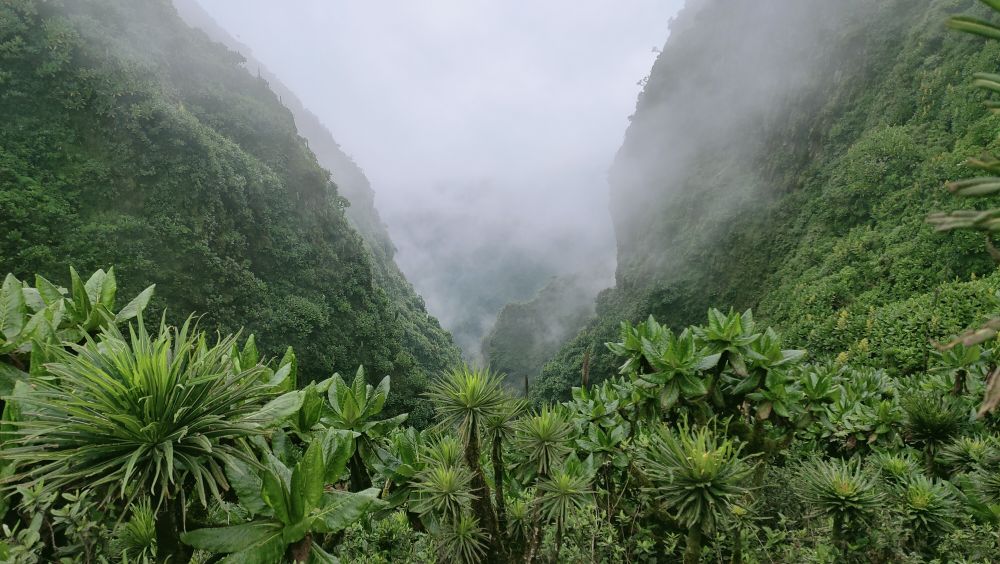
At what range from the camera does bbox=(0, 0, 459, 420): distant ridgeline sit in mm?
21219

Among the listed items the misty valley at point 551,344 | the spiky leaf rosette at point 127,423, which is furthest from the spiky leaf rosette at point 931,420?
the spiky leaf rosette at point 127,423

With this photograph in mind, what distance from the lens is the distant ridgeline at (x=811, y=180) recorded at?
551 inches

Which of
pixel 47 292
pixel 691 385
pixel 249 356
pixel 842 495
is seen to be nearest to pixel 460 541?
pixel 249 356

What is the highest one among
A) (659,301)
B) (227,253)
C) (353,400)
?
(659,301)

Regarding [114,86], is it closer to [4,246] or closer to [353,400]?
[4,246]

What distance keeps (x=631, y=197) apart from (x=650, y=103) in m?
13.8

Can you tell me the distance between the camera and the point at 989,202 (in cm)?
1209

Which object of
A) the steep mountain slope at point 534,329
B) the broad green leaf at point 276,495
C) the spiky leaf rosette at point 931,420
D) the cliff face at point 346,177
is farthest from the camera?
the steep mountain slope at point 534,329

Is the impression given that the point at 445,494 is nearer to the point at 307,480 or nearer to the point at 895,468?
the point at 307,480

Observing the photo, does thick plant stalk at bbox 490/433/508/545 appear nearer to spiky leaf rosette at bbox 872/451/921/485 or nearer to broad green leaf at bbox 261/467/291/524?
broad green leaf at bbox 261/467/291/524

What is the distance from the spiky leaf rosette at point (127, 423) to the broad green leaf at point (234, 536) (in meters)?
0.16

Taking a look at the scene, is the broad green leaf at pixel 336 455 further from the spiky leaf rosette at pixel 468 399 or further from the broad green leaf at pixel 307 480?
the spiky leaf rosette at pixel 468 399

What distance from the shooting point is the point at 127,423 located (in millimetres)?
1341

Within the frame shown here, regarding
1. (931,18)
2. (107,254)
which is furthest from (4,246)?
(931,18)
